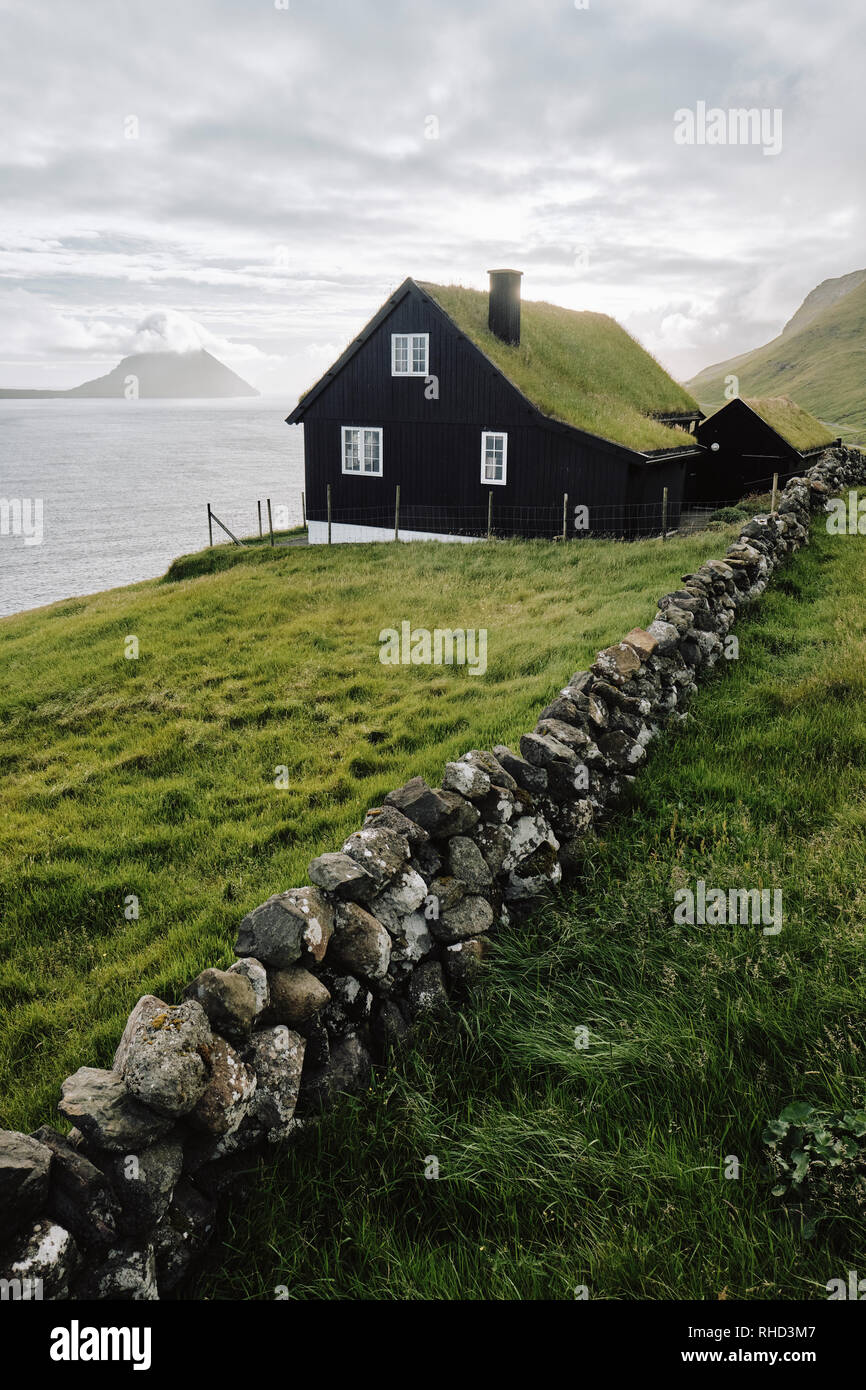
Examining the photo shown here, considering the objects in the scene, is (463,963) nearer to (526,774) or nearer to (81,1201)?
(526,774)

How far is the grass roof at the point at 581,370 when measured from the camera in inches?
1043

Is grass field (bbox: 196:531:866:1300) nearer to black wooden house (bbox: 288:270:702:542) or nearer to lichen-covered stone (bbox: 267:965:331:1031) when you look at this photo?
lichen-covered stone (bbox: 267:965:331:1031)

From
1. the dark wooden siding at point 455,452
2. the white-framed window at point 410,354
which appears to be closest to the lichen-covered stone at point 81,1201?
the dark wooden siding at point 455,452

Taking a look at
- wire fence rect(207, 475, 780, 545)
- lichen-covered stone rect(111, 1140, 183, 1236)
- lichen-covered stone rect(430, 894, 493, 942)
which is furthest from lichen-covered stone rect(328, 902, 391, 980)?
wire fence rect(207, 475, 780, 545)

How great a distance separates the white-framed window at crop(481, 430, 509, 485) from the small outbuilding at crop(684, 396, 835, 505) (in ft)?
35.5

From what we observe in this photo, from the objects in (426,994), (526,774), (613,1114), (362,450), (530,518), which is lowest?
(613,1114)

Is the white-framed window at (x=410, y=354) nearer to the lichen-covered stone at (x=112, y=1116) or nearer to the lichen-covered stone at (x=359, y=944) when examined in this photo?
the lichen-covered stone at (x=359, y=944)

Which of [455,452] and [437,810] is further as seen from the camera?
[455,452]

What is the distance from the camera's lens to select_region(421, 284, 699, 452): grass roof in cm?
2650

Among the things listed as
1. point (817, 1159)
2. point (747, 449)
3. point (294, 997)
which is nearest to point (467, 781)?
point (294, 997)

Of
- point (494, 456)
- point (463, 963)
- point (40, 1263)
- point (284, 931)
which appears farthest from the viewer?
point (494, 456)

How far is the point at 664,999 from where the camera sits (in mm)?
4078

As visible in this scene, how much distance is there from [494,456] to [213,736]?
18760 millimetres

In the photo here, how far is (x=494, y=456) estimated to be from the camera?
26.7 metres
